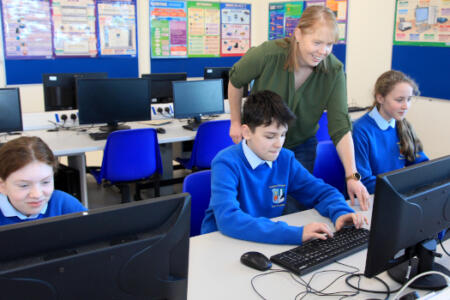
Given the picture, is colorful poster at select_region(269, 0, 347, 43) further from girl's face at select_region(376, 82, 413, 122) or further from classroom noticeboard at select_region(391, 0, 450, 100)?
girl's face at select_region(376, 82, 413, 122)

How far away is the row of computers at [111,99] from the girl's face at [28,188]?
208 cm

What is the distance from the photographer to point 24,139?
5.41 ft

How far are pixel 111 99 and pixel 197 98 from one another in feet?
2.61

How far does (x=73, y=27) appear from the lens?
5637mm

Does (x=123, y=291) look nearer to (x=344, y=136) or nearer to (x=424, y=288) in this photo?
(x=424, y=288)

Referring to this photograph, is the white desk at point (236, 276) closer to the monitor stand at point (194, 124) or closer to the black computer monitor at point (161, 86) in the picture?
the monitor stand at point (194, 124)

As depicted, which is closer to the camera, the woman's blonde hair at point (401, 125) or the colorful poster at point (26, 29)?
the woman's blonde hair at point (401, 125)

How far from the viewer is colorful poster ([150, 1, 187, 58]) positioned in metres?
6.18

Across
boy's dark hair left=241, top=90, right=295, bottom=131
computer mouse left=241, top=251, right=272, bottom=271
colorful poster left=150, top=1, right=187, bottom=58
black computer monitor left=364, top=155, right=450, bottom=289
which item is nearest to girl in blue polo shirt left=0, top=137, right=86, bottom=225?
computer mouse left=241, top=251, right=272, bottom=271

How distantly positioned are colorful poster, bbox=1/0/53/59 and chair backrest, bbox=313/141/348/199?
13.7 feet

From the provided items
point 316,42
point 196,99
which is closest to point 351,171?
point 316,42

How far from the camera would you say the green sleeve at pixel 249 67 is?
208 centimetres

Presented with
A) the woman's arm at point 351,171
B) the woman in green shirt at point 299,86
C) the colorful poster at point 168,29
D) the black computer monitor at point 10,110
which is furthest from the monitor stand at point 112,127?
the colorful poster at point 168,29

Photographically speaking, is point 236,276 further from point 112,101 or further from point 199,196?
point 112,101
